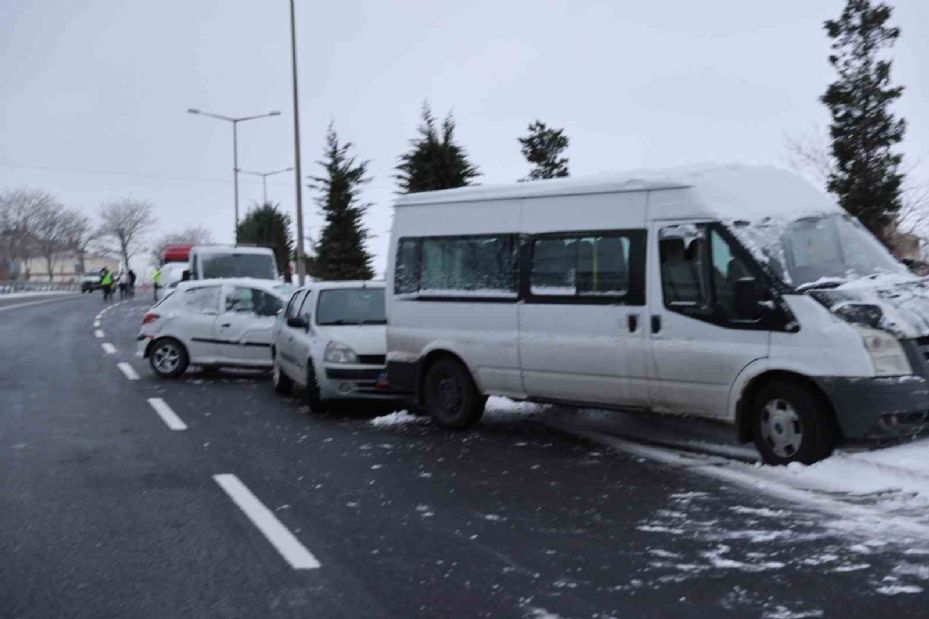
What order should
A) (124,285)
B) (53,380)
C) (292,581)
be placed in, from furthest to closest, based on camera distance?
(124,285) → (53,380) → (292,581)

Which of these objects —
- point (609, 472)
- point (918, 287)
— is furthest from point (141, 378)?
point (918, 287)

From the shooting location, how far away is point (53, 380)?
16609mm

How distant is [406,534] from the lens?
21.9ft

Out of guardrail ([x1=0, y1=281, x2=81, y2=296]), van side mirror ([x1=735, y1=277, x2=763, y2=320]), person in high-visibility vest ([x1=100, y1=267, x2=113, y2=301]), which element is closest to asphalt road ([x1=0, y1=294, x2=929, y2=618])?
van side mirror ([x1=735, y1=277, x2=763, y2=320])

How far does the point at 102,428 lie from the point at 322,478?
13.0ft

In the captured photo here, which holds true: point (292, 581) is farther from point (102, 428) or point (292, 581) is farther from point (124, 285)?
point (124, 285)

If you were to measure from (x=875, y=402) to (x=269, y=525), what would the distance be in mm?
4221

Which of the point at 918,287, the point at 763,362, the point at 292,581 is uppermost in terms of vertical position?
the point at 918,287

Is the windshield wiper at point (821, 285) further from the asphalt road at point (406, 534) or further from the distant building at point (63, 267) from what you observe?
the distant building at point (63, 267)

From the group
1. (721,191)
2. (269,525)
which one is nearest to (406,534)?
(269,525)

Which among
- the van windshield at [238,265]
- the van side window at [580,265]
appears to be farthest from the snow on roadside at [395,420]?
the van windshield at [238,265]

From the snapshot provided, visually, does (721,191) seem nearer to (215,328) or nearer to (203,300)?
(215,328)

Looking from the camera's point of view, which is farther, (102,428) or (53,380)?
(53,380)

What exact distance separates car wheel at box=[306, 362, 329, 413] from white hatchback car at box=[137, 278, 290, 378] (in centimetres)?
406
